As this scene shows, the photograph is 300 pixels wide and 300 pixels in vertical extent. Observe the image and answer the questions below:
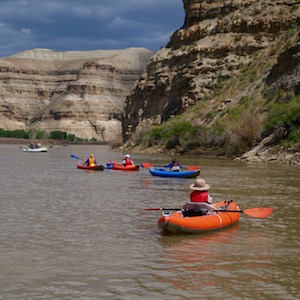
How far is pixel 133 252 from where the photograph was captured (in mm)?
9836

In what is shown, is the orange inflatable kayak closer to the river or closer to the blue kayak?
the river

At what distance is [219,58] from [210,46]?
201 centimetres

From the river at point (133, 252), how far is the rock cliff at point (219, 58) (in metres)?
36.3

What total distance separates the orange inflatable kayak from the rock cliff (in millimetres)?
38086

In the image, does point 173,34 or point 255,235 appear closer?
point 255,235

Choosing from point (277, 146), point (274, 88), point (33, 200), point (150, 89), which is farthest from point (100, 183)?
point (150, 89)

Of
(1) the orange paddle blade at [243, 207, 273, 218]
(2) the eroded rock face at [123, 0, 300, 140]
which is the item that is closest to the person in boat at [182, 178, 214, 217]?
(1) the orange paddle blade at [243, 207, 273, 218]

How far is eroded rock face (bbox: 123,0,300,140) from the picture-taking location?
64.9 m

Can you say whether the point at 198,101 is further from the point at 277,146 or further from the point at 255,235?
the point at 255,235

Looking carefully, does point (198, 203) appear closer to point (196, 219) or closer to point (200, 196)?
point (200, 196)

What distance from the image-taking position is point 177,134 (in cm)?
5488

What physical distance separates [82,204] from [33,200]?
174 centimetres

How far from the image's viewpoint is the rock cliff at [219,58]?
2243 inches

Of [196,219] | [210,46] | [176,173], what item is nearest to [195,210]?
[196,219]
